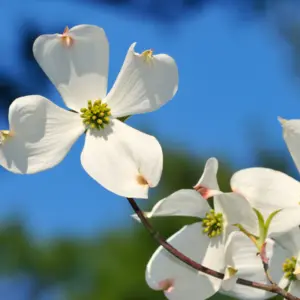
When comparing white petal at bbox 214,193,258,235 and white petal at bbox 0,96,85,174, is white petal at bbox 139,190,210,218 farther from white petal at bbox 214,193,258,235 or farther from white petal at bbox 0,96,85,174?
white petal at bbox 0,96,85,174

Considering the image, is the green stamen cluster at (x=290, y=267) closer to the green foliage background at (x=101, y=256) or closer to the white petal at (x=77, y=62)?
the white petal at (x=77, y=62)

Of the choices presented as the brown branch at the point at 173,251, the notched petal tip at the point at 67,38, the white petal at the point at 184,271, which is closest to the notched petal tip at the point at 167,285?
the white petal at the point at 184,271

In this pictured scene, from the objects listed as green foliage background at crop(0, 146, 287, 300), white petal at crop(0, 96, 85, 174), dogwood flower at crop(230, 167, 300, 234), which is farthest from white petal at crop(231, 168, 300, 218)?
green foliage background at crop(0, 146, 287, 300)

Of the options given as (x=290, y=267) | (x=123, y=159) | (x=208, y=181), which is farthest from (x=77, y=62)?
(x=290, y=267)

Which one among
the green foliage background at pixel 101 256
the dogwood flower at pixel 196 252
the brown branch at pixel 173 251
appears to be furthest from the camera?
the green foliage background at pixel 101 256

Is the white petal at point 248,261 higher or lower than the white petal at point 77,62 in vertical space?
lower

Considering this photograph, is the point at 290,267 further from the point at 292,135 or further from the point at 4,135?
the point at 4,135
